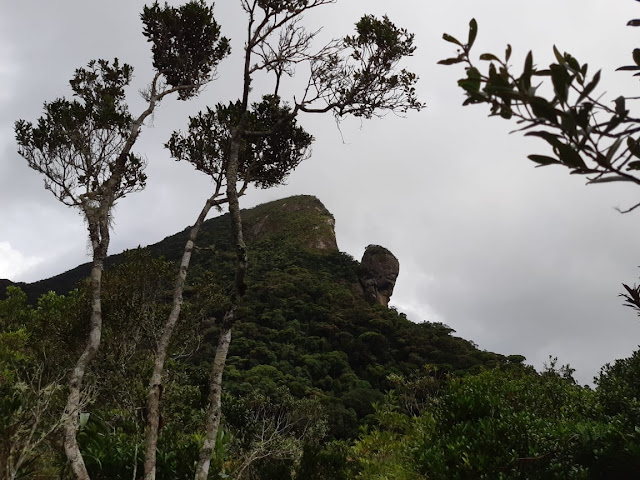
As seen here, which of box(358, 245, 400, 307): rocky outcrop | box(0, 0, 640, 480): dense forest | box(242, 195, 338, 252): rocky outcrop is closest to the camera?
box(0, 0, 640, 480): dense forest

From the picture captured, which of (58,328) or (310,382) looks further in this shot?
(310,382)

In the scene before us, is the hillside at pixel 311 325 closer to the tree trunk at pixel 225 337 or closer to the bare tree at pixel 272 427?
the bare tree at pixel 272 427

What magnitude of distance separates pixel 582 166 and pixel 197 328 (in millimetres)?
16744

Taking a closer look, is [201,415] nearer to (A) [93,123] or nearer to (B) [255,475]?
(B) [255,475]

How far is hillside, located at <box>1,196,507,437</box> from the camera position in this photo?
35625 mm

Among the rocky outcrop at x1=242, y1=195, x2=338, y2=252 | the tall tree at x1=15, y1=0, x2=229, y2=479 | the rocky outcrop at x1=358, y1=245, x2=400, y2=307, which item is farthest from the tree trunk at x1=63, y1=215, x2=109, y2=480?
the rocky outcrop at x1=242, y1=195, x2=338, y2=252

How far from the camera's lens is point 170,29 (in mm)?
12430

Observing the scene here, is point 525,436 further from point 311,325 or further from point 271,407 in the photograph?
point 311,325

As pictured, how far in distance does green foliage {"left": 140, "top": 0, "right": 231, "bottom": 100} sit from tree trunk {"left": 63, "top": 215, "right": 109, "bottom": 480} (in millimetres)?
4711

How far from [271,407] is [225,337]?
23337mm

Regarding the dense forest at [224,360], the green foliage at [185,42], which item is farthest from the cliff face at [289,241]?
the green foliage at [185,42]

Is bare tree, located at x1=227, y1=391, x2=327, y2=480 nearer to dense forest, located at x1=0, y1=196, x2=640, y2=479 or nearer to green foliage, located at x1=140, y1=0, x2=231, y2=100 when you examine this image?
dense forest, located at x1=0, y1=196, x2=640, y2=479

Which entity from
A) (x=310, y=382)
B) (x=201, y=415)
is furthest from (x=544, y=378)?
(x=310, y=382)

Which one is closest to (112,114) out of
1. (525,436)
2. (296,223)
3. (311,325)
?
(525,436)
